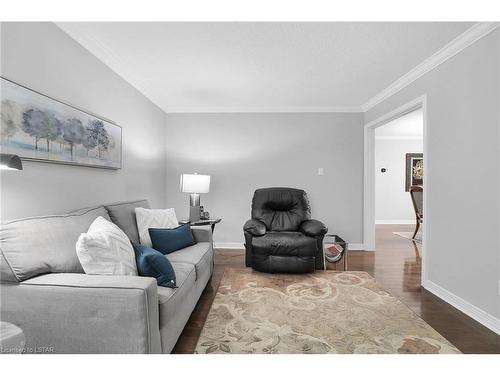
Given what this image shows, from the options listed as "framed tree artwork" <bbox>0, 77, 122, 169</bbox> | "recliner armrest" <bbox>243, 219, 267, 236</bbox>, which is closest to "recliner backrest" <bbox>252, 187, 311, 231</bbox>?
"recliner armrest" <bbox>243, 219, 267, 236</bbox>

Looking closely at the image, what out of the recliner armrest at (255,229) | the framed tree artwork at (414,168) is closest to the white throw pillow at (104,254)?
the recliner armrest at (255,229)

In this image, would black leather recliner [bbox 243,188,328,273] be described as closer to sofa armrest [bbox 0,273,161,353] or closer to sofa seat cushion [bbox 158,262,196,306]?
sofa seat cushion [bbox 158,262,196,306]

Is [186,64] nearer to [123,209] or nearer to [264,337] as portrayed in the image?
[123,209]

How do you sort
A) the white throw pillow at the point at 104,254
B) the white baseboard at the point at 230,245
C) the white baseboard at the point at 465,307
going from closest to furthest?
the white throw pillow at the point at 104,254 < the white baseboard at the point at 465,307 < the white baseboard at the point at 230,245

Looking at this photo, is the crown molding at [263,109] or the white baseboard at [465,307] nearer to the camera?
the white baseboard at [465,307]

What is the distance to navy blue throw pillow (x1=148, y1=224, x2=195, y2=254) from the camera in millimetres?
2459

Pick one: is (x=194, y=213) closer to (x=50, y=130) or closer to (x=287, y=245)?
(x=287, y=245)

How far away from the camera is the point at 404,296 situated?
2.60 metres

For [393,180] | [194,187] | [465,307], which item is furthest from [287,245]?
[393,180]

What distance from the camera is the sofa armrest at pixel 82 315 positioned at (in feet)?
4.10

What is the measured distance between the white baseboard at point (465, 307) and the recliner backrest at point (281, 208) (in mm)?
1517

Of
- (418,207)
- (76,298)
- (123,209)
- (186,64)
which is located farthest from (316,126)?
(76,298)

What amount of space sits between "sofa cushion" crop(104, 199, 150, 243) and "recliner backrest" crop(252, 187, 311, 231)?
160 centimetres

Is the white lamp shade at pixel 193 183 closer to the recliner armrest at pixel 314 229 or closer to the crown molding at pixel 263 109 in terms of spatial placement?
the crown molding at pixel 263 109
